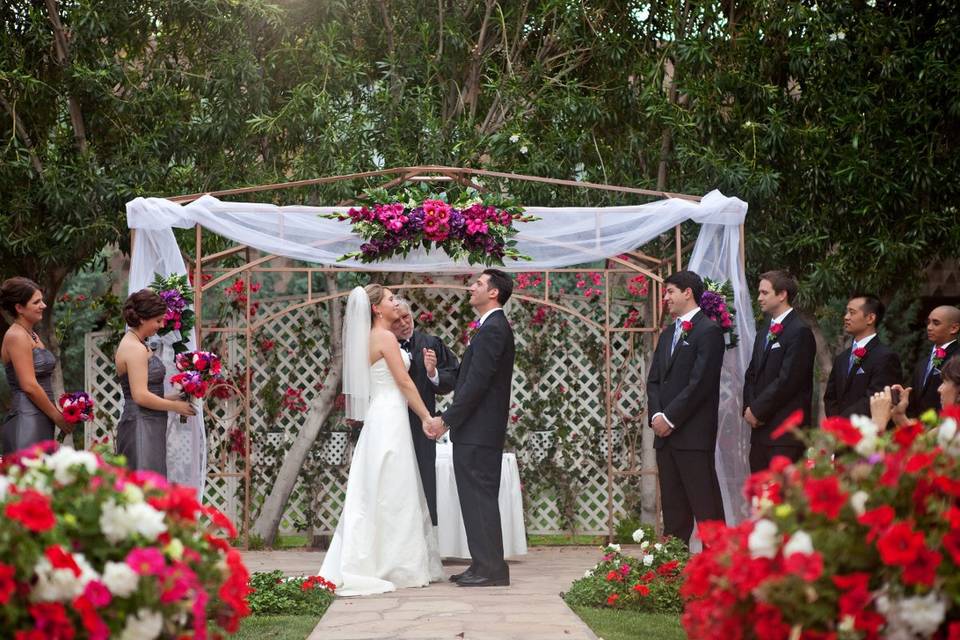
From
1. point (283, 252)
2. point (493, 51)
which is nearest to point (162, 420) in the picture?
point (283, 252)

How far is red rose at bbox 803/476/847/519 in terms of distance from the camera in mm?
2408

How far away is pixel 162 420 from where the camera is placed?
5965 millimetres

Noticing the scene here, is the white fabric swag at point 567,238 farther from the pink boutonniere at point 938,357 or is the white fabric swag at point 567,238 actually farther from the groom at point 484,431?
the pink boutonniere at point 938,357

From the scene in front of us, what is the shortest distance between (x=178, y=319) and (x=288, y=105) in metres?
2.45

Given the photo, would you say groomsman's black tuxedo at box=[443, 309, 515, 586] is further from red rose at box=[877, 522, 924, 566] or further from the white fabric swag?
red rose at box=[877, 522, 924, 566]

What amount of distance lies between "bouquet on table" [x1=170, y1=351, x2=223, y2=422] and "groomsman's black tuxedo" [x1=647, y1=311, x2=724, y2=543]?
243cm

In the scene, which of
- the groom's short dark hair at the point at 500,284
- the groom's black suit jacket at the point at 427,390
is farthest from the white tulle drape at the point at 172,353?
the groom's short dark hair at the point at 500,284

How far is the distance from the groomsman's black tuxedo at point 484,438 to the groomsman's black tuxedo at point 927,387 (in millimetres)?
2164

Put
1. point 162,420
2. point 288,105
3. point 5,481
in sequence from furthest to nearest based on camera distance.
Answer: point 288,105 → point 162,420 → point 5,481

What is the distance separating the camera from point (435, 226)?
6.84 meters

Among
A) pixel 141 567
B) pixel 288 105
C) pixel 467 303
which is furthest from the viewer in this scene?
pixel 467 303

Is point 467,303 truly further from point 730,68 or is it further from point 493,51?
point 730,68

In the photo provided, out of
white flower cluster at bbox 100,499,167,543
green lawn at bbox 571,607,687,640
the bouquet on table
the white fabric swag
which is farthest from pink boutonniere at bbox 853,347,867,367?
white flower cluster at bbox 100,499,167,543

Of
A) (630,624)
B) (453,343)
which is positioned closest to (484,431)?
(630,624)
